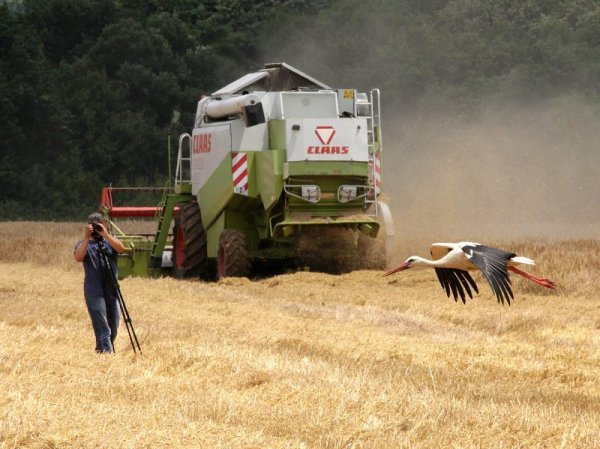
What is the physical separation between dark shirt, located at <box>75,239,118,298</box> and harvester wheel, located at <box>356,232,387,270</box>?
8.56 meters

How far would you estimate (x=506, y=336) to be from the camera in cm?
1231

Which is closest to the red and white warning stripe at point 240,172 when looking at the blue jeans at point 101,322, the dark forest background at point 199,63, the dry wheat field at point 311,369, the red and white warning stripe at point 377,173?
the red and white warning stripe at point 377,173

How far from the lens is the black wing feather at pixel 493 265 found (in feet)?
27.3

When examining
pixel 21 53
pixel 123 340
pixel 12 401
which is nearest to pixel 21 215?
pixel 21 53

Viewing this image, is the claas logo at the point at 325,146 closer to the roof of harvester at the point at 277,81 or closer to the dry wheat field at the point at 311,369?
the roof of harvester at the point at 277,81

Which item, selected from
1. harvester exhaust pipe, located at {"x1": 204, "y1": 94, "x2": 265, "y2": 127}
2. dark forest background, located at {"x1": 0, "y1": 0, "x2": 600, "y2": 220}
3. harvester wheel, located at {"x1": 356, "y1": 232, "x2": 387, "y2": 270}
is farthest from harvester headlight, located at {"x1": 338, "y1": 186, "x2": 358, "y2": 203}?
dark forest background, located at {"x1": 0, "y1": 0, "x2": 600, "y2": 220}

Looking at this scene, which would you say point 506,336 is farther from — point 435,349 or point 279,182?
point 279,182

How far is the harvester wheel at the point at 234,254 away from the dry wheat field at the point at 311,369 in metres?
1.61

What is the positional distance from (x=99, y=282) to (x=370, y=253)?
885 cm

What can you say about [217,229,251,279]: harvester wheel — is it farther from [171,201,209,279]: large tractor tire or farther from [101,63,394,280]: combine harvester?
[171,201,209,279]: large tractor tire

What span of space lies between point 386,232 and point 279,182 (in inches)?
71.3

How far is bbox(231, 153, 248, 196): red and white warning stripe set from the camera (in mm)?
19011

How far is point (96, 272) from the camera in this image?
1088cm

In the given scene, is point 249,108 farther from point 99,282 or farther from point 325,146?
point 99,282
